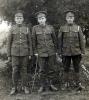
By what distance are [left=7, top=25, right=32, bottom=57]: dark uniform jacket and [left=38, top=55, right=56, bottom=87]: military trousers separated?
402 mm

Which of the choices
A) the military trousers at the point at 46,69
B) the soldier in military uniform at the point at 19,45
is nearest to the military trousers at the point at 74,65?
the military trousers at the point at 46,69

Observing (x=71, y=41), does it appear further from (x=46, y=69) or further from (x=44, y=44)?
(x=46, y=69)

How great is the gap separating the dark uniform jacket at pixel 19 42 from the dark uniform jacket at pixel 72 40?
80 centimetres

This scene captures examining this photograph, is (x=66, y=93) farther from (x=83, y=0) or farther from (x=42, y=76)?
(x=83, y=0)

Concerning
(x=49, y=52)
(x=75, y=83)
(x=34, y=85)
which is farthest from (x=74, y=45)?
(x=34, y=85)

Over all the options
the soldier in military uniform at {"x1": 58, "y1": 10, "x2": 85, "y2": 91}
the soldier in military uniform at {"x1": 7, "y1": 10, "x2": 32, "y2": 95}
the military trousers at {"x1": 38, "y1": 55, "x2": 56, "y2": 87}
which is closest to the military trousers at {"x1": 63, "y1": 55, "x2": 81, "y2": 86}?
the soldier in military uniform at {"x1": 58, "y1": 10, "x2": 85, "y2": 91}

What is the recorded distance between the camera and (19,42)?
5844 millimetres

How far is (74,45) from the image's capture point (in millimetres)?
5891

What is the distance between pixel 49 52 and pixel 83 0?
1.67 meters

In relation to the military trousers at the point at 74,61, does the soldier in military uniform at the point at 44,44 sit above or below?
above

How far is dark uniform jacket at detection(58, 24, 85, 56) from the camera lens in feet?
19.2

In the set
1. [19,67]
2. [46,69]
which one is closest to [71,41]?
[46,69]

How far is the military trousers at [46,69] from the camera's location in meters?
5.97

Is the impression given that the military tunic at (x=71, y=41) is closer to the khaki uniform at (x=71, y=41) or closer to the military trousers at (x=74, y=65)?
the khaki uniform at (x=71, y=41)
